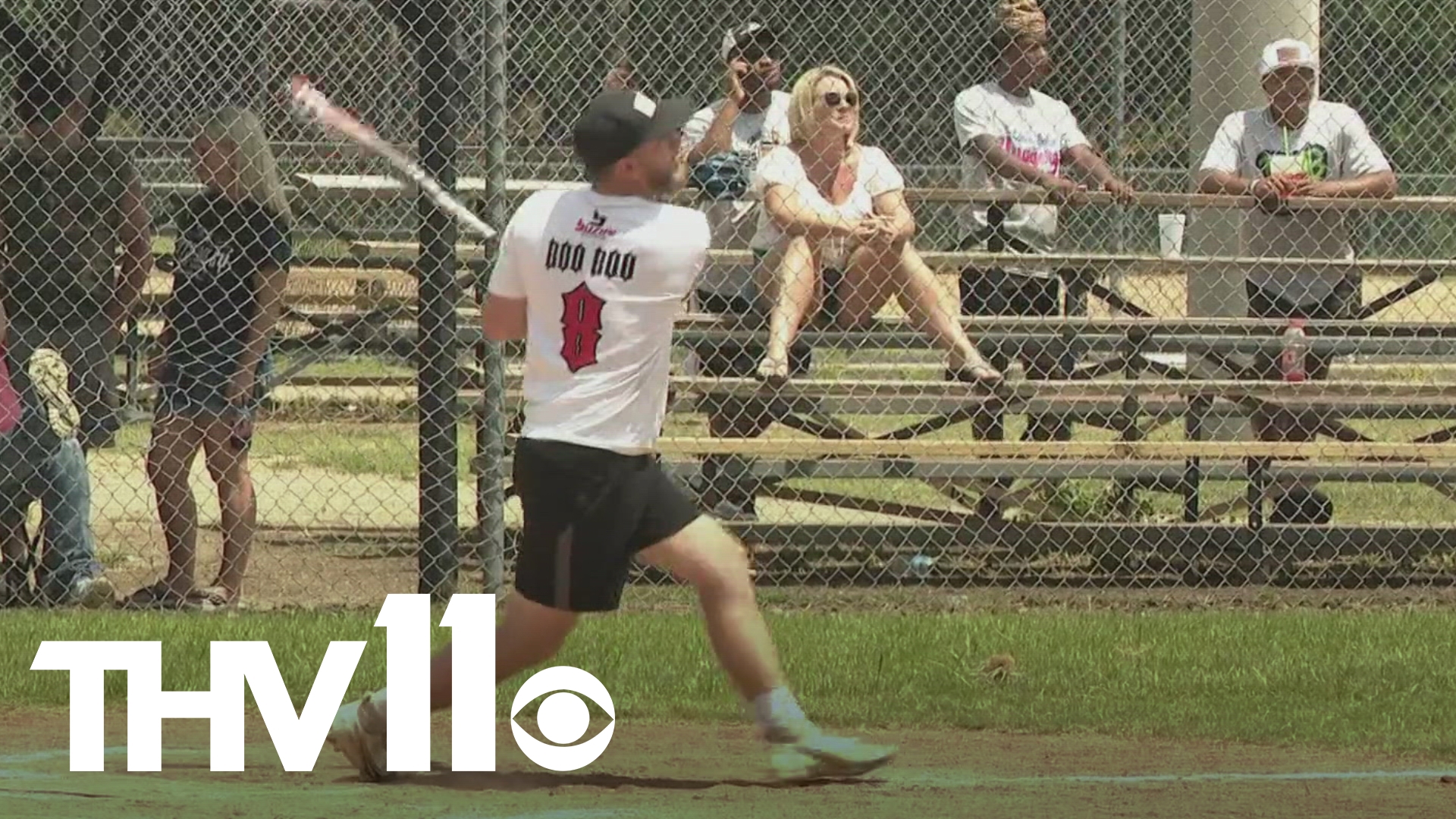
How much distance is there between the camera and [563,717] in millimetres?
7473

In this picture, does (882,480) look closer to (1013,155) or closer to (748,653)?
(1013,155)

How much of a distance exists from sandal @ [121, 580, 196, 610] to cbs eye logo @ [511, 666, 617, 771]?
215 cm

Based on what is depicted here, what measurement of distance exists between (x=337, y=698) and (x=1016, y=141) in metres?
4.29

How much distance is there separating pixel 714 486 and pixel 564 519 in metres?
4.70

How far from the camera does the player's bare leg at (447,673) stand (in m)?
6.20

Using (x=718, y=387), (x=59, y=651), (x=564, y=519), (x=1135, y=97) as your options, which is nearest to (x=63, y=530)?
(x=59, y=651)

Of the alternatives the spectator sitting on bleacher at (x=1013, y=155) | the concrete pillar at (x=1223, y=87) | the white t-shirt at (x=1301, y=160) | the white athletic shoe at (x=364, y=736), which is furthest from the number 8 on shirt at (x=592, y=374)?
the concrete pillar at (x=1223, y=87)

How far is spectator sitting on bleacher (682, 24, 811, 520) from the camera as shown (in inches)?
411

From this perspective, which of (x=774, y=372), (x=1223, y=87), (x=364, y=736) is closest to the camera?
(x=364, y=736)

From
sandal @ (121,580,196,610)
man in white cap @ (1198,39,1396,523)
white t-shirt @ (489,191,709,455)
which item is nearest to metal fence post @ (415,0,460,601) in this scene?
sandal @ (121,580,196,610)

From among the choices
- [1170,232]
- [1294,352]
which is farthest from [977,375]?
[1170,232]

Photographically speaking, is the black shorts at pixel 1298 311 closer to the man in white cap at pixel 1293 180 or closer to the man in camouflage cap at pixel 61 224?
the man in white cap at pixel 1293 180

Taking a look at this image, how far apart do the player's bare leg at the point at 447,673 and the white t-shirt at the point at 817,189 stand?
3.97 m

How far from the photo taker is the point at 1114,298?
11453 millimetres
